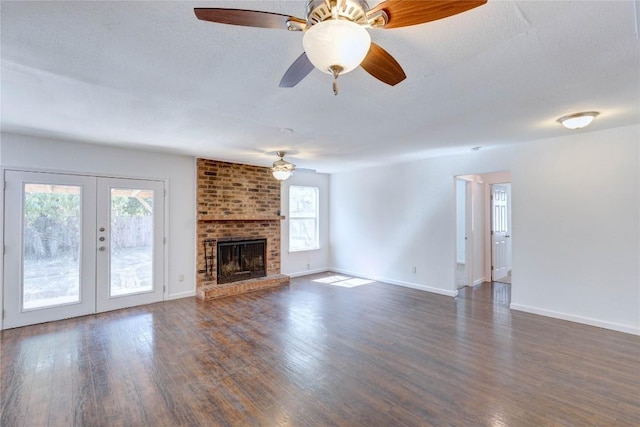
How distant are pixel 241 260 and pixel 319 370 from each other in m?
3.54

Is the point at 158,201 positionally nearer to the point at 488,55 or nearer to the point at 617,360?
the point at 488,55

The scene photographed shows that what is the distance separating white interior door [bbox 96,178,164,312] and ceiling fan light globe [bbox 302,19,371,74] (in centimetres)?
447

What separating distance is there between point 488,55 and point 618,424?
8.48 ft

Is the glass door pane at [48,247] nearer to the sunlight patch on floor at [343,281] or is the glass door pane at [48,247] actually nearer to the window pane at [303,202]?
the window pane at [303,202]

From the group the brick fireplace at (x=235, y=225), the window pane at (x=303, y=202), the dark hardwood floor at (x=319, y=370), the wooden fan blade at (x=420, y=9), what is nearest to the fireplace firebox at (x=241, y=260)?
the brick fireplace at (x=235, y=225)

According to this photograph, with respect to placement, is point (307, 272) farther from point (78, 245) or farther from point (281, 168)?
point (78, 245)

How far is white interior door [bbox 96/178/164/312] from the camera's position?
14.4ft

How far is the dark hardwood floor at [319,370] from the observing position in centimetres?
211

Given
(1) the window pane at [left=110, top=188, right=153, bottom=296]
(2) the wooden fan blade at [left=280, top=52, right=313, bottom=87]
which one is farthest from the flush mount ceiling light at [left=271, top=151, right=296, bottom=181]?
(2) the wooden fan blade at [left=280, top=52, right=313, bottom=87]

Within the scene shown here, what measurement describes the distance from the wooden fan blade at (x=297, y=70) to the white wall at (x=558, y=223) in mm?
3962

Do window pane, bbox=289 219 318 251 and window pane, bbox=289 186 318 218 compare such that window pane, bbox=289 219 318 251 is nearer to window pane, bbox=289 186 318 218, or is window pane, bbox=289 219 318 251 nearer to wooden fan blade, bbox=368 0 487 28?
window pane, bbox=289 186 318 218

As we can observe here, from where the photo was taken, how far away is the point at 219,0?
56.8 inches

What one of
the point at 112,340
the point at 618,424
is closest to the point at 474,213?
the point at 618,424

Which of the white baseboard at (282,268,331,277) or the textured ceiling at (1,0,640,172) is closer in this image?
the textured ceiling at (1,0,640,172)
